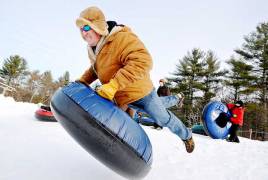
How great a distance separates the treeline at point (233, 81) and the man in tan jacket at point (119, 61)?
715 inches

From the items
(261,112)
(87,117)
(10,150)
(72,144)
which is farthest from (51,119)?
(261,112)

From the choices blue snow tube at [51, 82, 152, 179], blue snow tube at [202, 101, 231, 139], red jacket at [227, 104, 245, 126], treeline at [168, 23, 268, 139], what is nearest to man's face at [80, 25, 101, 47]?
blue snow tube at [51, 82, 152, 179]

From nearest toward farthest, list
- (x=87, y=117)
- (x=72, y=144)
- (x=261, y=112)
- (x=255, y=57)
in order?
(x=87, y=117), (x=72, y=144), (x=261, y=112), (x=255, y=57)

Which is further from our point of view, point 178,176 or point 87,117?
point 178,176

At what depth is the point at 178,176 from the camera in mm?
2588

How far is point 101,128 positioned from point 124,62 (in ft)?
1.95

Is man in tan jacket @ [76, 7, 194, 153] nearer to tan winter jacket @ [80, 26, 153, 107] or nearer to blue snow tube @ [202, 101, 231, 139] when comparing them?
tan winter jacket @ [80, 26, 153, 107]

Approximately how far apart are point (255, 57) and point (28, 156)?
22.1m

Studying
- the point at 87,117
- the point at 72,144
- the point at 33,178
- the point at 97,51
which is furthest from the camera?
the point at 72,144

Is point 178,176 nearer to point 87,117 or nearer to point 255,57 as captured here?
point 87,117

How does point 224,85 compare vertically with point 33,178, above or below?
below

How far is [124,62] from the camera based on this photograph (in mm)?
2143

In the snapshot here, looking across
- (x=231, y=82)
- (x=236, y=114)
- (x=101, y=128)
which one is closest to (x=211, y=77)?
(x=231, y=82)

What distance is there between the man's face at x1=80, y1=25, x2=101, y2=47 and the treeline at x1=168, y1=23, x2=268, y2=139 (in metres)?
18.5
